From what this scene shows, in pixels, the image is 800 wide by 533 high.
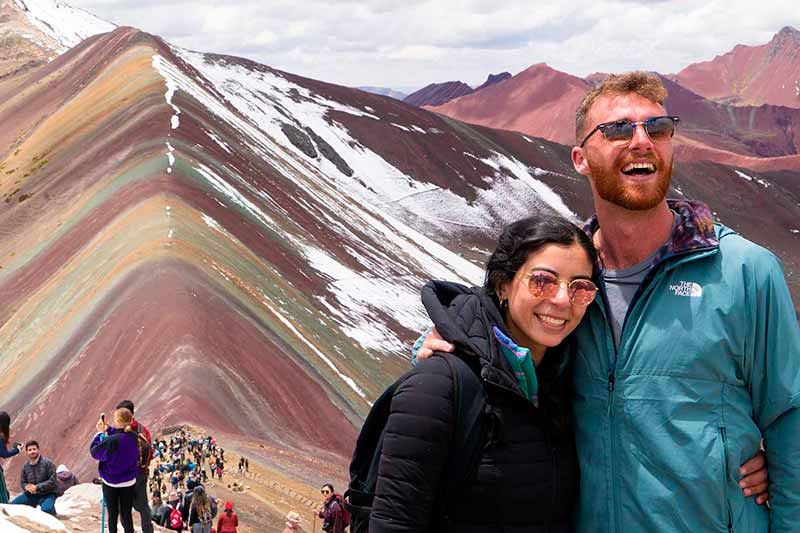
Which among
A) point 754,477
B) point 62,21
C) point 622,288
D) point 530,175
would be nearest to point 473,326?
point 622,288

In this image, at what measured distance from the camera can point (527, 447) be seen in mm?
3596

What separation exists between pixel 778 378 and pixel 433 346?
1335 mm

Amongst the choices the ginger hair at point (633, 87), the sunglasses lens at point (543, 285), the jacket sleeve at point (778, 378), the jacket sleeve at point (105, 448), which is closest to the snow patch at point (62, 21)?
the jacket sleeve at point (105, 448)

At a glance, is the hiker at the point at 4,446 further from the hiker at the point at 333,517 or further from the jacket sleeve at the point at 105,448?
the hiker at the point at 333,517

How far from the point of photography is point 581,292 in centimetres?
374

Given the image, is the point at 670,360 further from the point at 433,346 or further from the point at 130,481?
the point at 130,481

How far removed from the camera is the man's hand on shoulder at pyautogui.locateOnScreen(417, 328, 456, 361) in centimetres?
355

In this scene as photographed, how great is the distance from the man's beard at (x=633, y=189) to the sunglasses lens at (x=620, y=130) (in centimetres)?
12

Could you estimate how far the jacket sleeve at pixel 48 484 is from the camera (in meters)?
10.4

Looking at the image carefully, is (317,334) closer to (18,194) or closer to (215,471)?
(215,471)

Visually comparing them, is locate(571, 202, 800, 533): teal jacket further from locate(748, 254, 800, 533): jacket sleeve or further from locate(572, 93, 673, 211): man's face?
locate(572, 93, 673, 211): man's face

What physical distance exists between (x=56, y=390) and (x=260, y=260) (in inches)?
340

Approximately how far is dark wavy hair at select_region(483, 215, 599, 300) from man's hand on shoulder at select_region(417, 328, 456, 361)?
1.08 ft

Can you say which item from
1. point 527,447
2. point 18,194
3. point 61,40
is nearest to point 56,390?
point 527,447
